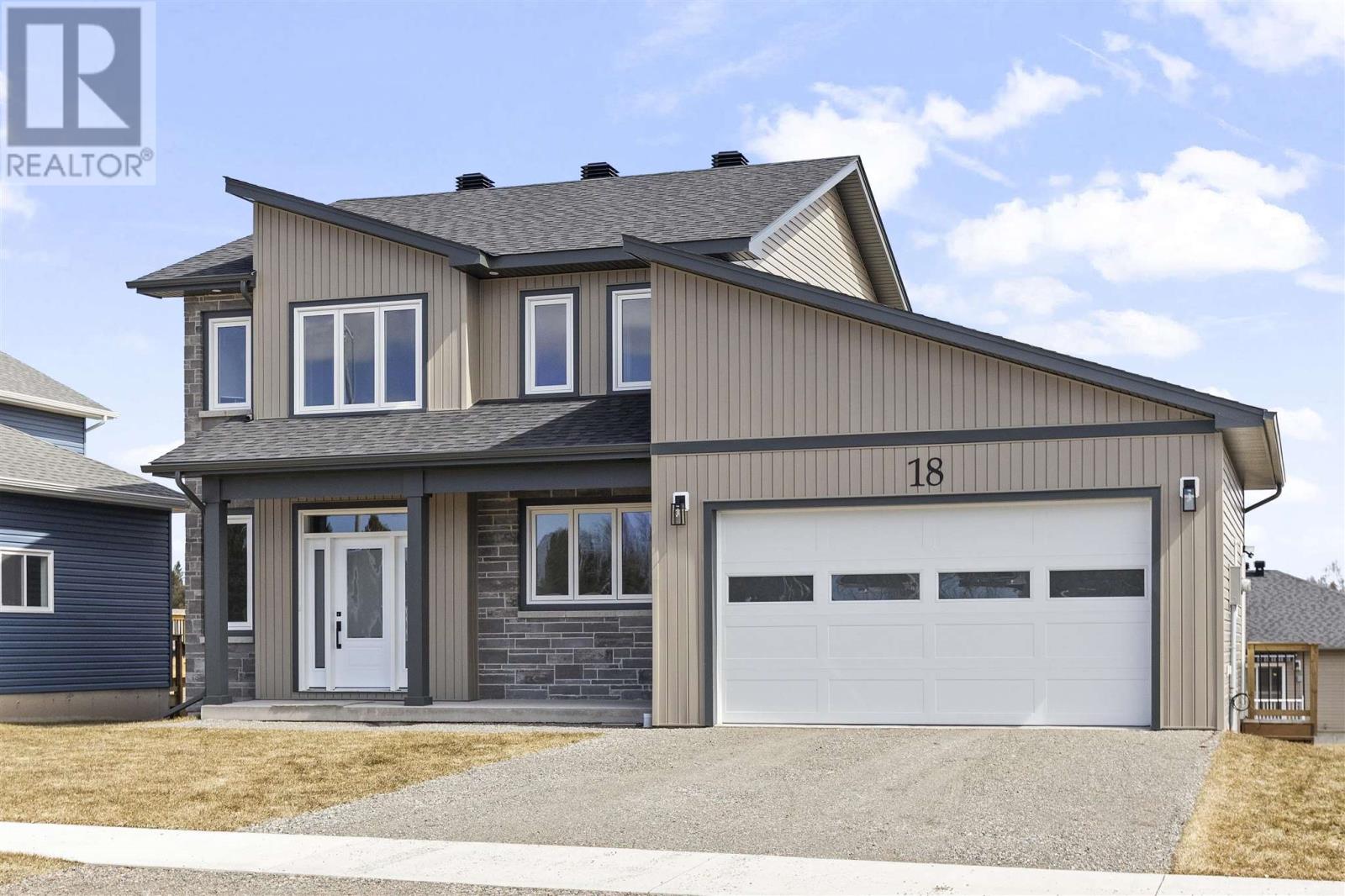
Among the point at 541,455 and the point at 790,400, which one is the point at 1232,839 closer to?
the point at 790,400

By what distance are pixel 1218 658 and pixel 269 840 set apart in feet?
29.8

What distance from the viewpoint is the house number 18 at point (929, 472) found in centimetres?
1551

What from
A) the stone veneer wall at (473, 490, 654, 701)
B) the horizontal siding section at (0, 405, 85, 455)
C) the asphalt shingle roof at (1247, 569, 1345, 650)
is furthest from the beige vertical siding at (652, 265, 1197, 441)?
the asphalt shingle roof at (1247, 569, 1345, 650)

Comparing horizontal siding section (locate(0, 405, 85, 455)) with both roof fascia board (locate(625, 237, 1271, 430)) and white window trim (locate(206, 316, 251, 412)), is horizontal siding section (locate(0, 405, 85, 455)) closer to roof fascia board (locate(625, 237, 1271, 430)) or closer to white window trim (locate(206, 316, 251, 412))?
white window trim (locate(206, 316, 251, 412))

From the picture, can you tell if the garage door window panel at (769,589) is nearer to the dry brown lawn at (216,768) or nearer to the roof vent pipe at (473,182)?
the dry brown lawn at (216,768)

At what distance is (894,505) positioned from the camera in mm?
15727

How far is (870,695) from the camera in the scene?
15773 millimetres

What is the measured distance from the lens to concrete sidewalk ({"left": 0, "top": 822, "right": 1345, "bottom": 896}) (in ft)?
26.7

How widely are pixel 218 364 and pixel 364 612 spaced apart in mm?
3967

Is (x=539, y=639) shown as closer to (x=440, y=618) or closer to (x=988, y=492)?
(x=440, y=618)

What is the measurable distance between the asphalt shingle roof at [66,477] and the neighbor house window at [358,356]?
468 cm

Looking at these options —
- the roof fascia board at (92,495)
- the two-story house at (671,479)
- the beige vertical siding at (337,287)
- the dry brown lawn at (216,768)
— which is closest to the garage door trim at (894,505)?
the two-story house at (671,479)

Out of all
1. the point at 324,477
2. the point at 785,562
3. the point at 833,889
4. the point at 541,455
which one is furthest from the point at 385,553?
the point at 833,889

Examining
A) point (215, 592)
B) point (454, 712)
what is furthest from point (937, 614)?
point (215, 592)
